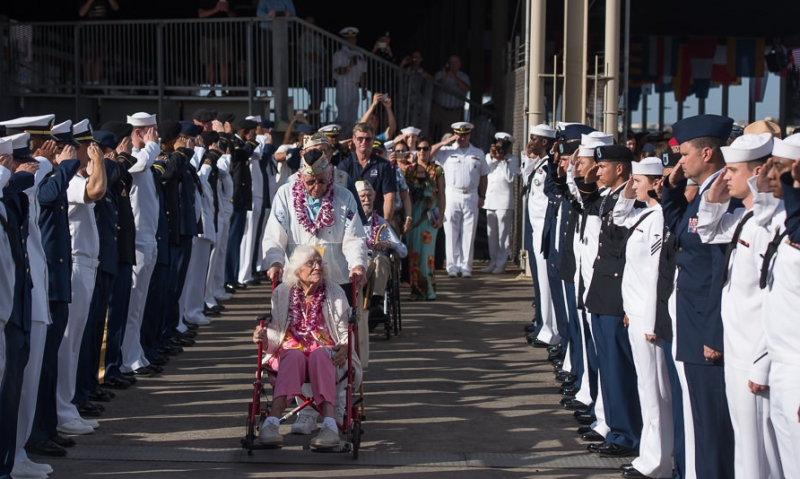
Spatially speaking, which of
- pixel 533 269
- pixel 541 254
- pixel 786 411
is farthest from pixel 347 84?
pixel 786 411

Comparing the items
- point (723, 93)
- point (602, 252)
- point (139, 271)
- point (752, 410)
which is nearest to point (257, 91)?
point (139, 271)

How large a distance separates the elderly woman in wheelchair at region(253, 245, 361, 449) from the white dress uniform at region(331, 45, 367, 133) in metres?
11.9

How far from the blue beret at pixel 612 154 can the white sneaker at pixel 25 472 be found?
3.81 m

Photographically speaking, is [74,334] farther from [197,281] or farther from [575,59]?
[575,59]

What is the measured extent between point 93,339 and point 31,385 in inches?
71.6

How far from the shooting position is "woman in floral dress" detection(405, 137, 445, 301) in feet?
46.4

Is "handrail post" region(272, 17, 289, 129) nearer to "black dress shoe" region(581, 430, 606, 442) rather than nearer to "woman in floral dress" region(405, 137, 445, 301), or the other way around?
"woman in floral dress" region(405, 137, 445, 301)

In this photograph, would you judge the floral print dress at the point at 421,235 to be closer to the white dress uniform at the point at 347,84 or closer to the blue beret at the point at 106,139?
the white dress uniform at the point at 347,84

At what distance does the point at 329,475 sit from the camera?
22.4 feet

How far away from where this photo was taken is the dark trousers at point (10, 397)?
6285 mm

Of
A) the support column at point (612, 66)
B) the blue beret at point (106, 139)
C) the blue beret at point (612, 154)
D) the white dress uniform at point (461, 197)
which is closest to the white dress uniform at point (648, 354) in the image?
the blue beret at point (612, 154)

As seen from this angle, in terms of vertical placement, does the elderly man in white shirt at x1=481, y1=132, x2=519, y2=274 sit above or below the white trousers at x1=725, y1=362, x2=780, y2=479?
above

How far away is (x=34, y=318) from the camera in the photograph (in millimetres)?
6711

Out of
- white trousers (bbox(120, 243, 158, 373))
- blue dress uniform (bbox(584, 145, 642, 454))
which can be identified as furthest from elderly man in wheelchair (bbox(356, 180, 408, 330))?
blue dress uniform (bbox(584, 145, 642, 454))
